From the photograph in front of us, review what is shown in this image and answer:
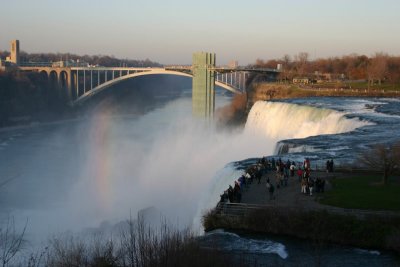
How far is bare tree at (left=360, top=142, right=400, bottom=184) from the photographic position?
12.5 m

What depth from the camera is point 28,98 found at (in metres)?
52.4

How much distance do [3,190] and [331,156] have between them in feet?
44.0

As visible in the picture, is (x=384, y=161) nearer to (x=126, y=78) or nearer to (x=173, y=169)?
(x=173, y=169)

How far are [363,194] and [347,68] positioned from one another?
4315 cm

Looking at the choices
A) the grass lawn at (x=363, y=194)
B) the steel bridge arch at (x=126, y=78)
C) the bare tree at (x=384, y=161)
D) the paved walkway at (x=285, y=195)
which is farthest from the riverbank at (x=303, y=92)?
the paved walkway at (x=285, y=195)

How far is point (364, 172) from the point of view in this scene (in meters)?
13.7

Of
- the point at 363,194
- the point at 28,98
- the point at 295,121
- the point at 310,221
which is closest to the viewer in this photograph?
the point at 310,221

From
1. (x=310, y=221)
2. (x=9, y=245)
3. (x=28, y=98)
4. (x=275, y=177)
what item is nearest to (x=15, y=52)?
(x=28, y=98)

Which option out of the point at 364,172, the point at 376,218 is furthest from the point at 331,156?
the point at 376,218

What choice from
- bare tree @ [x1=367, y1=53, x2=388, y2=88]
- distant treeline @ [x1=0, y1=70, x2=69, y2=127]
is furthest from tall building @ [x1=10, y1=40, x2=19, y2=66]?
bare tree @ [x1=367, y1=53, x2=388, y2=88]

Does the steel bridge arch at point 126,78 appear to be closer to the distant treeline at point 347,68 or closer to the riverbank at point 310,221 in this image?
the distant treeline at point 347,68

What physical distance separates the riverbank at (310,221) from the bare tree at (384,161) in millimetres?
1769

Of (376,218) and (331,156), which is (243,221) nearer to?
(376,218)

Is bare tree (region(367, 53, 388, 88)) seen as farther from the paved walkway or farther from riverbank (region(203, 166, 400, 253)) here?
riverbank (region(203, 166, 400, 253))
